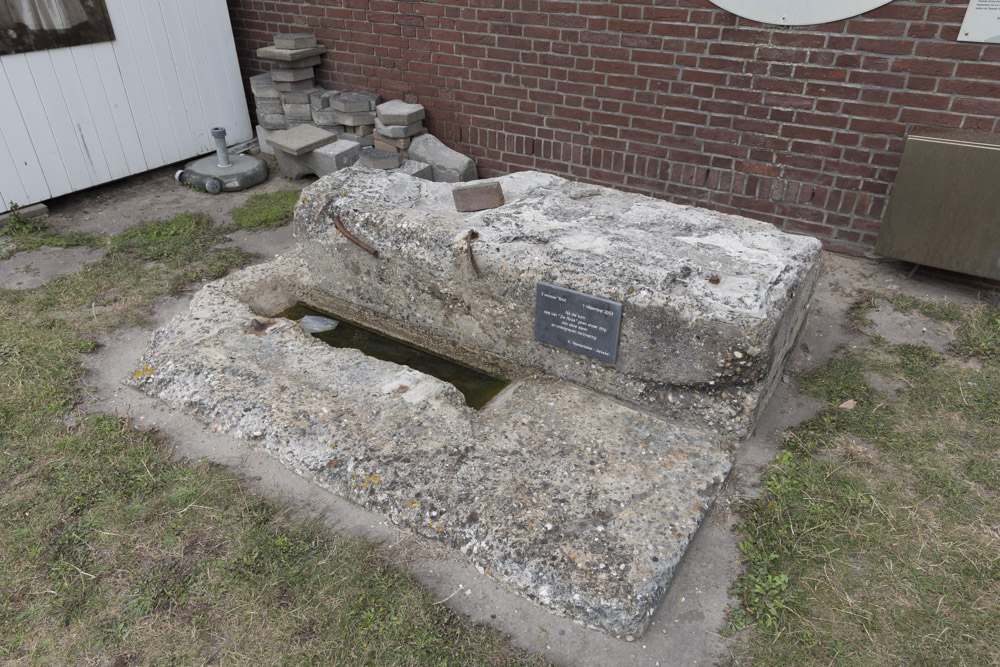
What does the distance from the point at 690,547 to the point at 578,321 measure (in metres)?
1.06

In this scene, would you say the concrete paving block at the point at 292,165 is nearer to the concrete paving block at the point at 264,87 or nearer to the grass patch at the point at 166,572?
the concrete paving block at the point at 264,87

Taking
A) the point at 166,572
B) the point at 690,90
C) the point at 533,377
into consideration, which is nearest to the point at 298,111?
the point at 690,90

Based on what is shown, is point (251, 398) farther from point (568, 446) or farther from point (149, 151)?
point (149, 151)

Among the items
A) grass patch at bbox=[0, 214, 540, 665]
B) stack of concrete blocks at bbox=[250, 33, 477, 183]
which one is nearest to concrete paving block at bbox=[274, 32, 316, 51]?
stack of concrete blocks at bbox=[250, 33, 477, 183]

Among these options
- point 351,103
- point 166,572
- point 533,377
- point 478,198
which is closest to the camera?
→ point 166,572

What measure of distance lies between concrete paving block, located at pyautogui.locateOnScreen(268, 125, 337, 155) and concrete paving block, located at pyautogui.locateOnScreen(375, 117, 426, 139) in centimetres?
44

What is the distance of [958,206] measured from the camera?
376cm

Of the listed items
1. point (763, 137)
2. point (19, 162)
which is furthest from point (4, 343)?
point (763, 137)

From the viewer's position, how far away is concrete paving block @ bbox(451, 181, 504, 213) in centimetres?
357

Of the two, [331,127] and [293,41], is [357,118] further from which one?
[293,41]

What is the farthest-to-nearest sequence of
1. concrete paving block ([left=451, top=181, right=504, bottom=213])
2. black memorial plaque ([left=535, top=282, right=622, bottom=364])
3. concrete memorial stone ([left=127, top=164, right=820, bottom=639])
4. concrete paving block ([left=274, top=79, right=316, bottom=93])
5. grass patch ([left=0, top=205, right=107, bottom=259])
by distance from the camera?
concrete paving block ([left=274, top=79, right=316, bottom=93]), grass patch ([left=0, top=205, right=107, bottom=259]), concrete paving block ([left=451, top=181, right=504, bottom=213]), black memorial plaque ([left=535, top=282, right=622, bottom=364]), concrete memorial stone ([left=127, top=164, right=820, bottom=639])

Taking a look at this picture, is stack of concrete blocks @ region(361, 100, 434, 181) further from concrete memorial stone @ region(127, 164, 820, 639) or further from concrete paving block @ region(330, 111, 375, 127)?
concrete memorial stone @ region(127, 164, 820, 639)

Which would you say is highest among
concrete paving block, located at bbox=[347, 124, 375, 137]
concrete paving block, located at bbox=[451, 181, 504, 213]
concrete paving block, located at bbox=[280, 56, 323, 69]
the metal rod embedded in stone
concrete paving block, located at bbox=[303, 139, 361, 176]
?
concrete paving block, located at bbox=[280, 56, 323, 69]

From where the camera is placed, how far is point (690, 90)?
4645 millimetres
